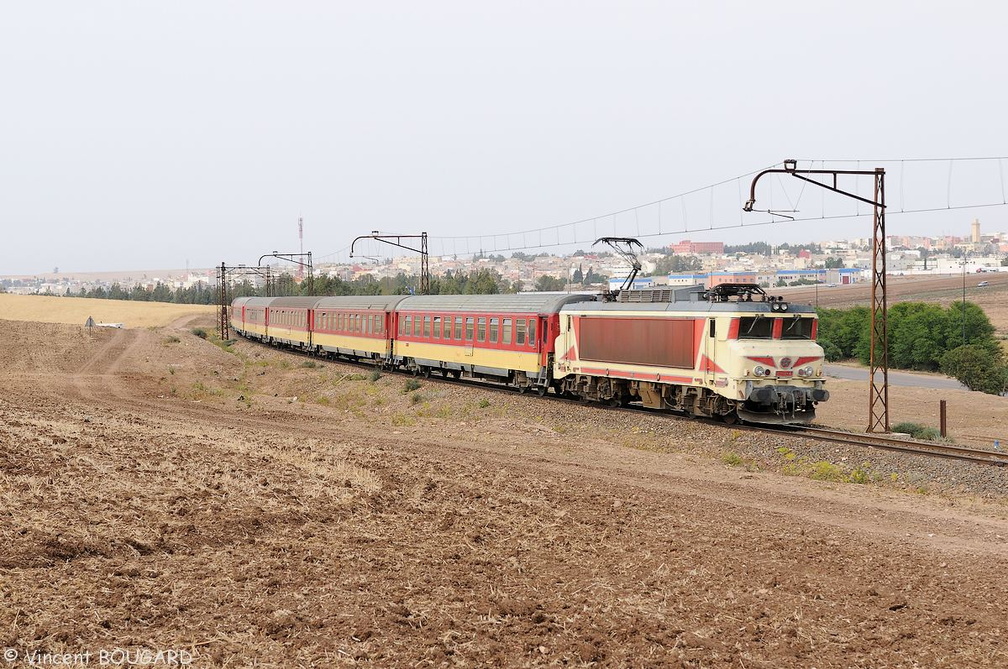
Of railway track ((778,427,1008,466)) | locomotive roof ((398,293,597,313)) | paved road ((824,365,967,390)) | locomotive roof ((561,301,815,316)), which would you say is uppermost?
locomotive roof ((398,293,597,313))

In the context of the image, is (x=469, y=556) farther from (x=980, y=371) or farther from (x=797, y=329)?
(x=980, y=371)

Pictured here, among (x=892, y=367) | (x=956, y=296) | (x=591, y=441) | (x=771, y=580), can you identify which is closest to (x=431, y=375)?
(x=591, y=441)

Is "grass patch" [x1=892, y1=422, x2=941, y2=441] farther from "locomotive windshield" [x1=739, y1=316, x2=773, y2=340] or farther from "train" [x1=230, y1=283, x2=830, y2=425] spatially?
"locomotive windshield" [x1=739, y1=316, x2=773, y2=340]

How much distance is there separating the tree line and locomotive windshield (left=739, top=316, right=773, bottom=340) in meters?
48.7

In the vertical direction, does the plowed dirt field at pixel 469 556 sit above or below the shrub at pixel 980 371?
above

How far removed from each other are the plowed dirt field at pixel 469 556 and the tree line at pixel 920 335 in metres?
56.4

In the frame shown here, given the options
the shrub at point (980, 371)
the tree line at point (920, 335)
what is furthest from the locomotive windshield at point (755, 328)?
the tree line at point (920, 335)

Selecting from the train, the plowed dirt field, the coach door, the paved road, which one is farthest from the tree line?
the plowed dirt field

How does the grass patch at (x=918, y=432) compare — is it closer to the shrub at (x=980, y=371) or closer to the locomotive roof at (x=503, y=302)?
the locomotive roof at (x=503, y=302)

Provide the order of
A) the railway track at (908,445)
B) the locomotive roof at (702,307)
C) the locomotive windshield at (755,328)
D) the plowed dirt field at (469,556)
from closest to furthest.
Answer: the plowed dirt field at (469,556) → the railway track at (908,445) → the locomotive windshield at (755,328) → the locomotive roof at (702,307)

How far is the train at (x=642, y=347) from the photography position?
2370 centimetres

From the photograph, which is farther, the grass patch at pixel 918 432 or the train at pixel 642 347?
the grass patch at pixel 918 432

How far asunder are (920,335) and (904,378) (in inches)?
285

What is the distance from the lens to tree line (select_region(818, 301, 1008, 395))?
7475 cm
